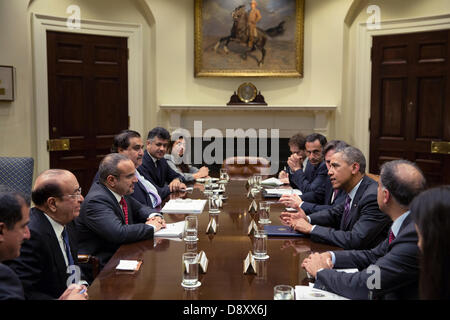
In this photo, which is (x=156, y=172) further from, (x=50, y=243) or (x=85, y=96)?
(x=50, y=243)

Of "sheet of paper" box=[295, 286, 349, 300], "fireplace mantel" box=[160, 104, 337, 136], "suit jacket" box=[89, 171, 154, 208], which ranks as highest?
"fireplace mantel" box=[160, 104, 337, 136]

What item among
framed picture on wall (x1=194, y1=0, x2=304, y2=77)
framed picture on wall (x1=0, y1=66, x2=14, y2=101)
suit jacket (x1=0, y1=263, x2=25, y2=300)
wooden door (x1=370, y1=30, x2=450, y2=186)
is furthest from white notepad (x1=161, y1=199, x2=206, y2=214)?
framed picture on wall (x1=194, y1=0, x2=304, y2=77)

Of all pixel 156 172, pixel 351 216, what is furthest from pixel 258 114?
pixel 351 216

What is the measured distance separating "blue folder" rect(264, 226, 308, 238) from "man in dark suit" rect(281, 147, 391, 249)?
0.12ft

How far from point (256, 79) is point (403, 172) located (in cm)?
598

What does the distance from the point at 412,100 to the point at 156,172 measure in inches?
160

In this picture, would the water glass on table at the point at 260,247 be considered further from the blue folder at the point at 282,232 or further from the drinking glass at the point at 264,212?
the drinking glass at the point at 264,212

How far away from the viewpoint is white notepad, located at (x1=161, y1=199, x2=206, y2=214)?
382 cm

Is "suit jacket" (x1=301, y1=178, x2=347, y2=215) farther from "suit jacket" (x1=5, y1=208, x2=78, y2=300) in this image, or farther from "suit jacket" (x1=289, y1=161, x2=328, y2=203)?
"suit jacket" (x1=5, y1=208, x2=78, y2=300)

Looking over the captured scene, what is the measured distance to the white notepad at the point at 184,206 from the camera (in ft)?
12.5

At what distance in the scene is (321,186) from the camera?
4629mm

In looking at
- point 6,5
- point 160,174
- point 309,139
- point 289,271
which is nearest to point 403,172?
point 289,271

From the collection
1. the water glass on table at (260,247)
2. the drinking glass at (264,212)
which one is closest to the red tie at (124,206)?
the drinking glass at (264,212)

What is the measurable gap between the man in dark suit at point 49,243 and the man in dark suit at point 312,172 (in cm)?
256
